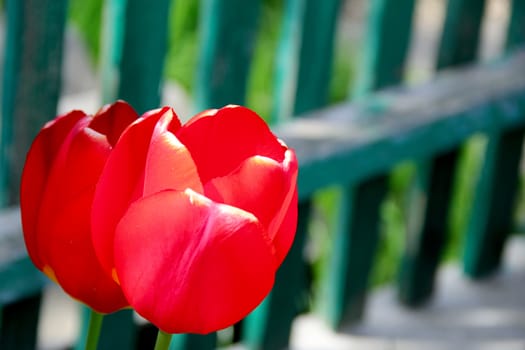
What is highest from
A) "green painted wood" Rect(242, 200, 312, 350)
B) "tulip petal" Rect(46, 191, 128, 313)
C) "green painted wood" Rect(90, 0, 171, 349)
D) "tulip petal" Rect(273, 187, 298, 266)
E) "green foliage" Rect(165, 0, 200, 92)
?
"tulip petal" Rect(273, 187, 298, 266)

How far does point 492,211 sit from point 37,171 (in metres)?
1.78

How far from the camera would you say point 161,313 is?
2.01 ft

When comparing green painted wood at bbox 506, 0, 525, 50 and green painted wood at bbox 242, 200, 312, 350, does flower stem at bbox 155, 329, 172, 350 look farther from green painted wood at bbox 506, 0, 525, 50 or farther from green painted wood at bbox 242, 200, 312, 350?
green painted wood at bbox 506, 0, 525, 50

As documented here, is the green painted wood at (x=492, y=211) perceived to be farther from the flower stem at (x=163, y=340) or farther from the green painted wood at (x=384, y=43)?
the flower stem at (x=163, y=340)

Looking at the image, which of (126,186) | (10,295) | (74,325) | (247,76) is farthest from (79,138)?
(74,325)

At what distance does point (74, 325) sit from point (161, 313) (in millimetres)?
1483

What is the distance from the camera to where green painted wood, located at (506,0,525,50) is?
6.91ft

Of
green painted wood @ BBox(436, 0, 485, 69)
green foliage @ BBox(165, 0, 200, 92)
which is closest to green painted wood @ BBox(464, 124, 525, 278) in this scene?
green painted wood @ BBox(436, 0, 485, 69)

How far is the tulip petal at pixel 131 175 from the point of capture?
616 mm

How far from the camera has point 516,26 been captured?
213cm

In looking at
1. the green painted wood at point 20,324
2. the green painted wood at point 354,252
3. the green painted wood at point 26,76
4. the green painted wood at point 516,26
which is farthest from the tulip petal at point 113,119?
the green painted wood at point 516,26

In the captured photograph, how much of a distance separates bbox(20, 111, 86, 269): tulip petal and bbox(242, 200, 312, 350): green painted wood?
1119 millimetres

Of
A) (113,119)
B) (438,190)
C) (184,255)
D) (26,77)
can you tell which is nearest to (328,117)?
(438,190)

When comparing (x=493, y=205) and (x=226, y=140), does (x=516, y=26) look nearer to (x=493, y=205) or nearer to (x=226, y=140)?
(x=493, y=205)
